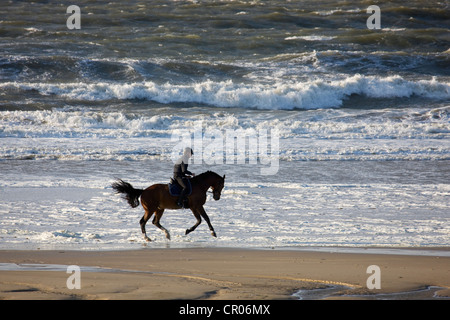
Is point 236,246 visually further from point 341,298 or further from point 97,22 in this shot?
point 97,22

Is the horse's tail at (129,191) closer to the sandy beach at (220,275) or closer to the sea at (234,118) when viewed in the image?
the sea at (234,118)

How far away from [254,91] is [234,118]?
541cm

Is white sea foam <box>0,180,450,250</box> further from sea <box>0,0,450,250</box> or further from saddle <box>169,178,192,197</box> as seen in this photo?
saddle <box>169,178,192,197</box>

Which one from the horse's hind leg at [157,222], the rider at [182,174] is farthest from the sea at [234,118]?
the rider at [182,174]

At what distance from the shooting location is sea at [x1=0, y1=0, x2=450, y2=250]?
9930mm

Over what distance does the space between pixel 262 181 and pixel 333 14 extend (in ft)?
117

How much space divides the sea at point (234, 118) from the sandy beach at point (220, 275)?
788 mm

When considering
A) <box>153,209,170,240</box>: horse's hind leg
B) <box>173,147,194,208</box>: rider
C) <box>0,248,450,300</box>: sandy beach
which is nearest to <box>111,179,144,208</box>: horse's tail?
<box>153,209,170,240</box>: horse's hind leg

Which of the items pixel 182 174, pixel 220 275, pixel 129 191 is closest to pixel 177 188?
pixel 182 174

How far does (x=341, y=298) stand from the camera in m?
5.45

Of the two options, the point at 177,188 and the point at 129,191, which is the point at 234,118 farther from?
the point at 177,188

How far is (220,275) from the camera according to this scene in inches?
258

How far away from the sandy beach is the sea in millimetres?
788

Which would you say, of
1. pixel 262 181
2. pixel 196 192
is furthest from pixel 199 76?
pixel 196 192
